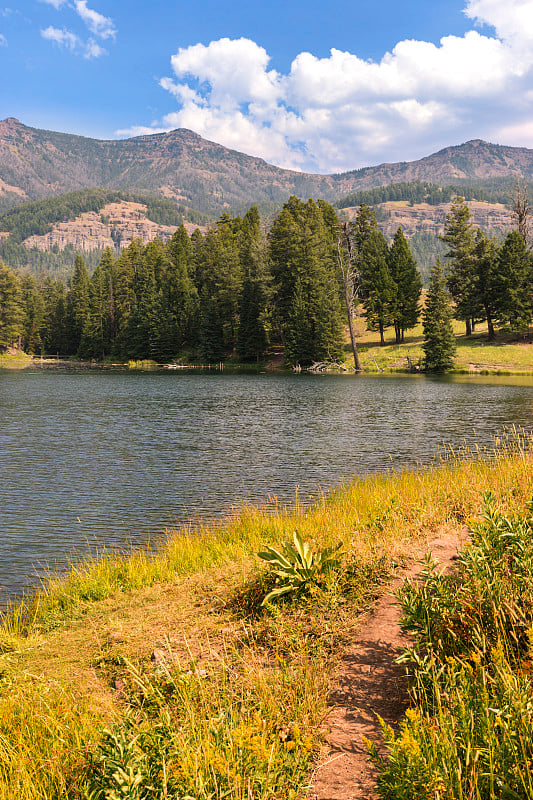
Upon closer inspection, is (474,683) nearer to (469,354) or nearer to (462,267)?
(469,354)

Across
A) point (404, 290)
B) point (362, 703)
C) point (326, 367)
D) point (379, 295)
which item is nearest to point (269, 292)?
point (326, 367)

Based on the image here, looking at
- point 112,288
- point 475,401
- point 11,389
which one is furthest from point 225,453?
point 112,288

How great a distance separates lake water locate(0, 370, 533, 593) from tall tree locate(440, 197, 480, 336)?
25995 millimetres

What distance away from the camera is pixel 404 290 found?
245 ft

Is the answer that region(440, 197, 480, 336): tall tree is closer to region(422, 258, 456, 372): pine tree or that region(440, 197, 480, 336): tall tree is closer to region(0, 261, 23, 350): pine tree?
region(422, 258, 456, 372): pine tree

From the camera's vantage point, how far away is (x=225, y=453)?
20562mm

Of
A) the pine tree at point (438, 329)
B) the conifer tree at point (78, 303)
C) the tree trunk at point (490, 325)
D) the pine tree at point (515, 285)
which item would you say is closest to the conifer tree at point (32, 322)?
the conifer tree at point (78, 303)

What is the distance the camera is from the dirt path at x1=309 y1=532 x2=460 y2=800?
3176 mm

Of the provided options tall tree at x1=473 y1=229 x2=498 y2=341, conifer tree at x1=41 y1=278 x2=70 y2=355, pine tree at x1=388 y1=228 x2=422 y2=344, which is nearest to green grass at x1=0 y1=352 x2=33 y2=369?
conifer tree at x1=41 y1=278 x2=70 y2=355

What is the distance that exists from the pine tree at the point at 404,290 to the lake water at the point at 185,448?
30.5 m

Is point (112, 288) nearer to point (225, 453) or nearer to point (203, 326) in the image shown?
point (203, 326)

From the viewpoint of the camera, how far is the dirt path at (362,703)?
318cm

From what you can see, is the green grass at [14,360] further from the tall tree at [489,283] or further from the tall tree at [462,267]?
the tall tree at [489,283]

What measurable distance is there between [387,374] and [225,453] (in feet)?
140
